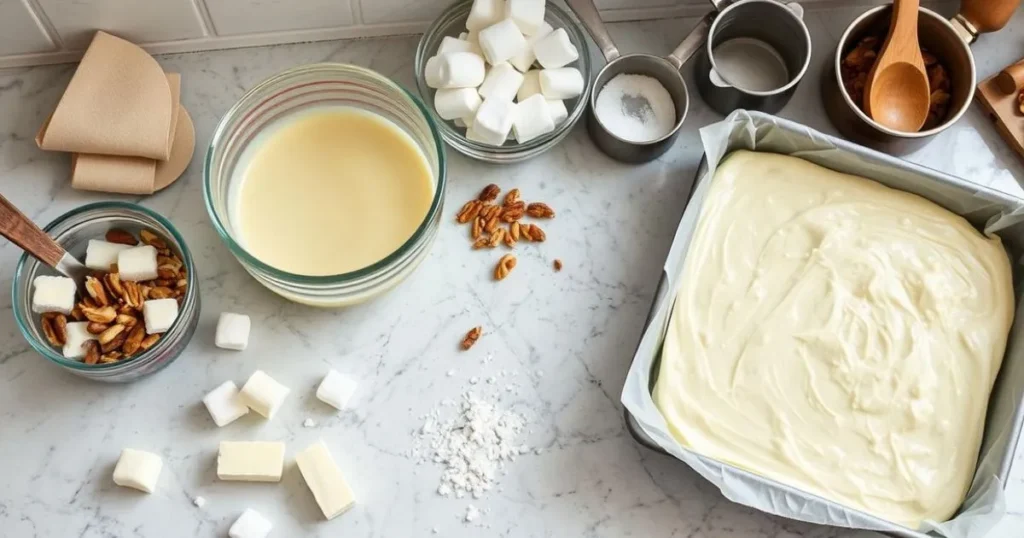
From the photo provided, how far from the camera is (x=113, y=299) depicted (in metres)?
1.12

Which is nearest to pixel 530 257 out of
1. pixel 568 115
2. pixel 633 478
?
pixel 568 115

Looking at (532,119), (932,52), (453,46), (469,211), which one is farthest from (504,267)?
(932,52)

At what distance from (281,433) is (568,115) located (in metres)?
0.55

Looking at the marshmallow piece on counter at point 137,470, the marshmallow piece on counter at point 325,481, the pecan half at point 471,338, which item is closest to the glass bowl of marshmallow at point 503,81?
the pecan half at point 471,338

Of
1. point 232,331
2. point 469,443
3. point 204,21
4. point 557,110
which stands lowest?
point 469,443

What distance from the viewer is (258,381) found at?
3.68 ft

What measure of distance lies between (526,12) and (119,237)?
1.92 ft

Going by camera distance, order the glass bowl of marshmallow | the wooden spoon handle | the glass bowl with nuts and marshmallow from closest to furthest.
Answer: the wooden spoon handle → the glass bowl with nuts and marshmallow → the glass bowl of marshmallow

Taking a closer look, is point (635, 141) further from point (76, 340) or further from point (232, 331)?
point (76, 340)

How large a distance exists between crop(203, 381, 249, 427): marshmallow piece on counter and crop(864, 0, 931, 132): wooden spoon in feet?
2.92

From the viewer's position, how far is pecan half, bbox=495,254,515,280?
120 centimetres

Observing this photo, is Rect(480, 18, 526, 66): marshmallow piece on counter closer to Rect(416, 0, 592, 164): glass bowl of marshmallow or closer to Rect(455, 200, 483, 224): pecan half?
Rect(416, 0, 592, 164): glass bowl of marshmallow

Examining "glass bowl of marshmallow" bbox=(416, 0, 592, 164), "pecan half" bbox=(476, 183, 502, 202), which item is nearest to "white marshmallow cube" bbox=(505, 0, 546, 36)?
"glass bowl of marshmallow" bbox=(416, 0, 592, 164)

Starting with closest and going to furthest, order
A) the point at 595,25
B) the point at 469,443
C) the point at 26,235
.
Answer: the point at 26,235
the point at 469,443
the point at 595,25
